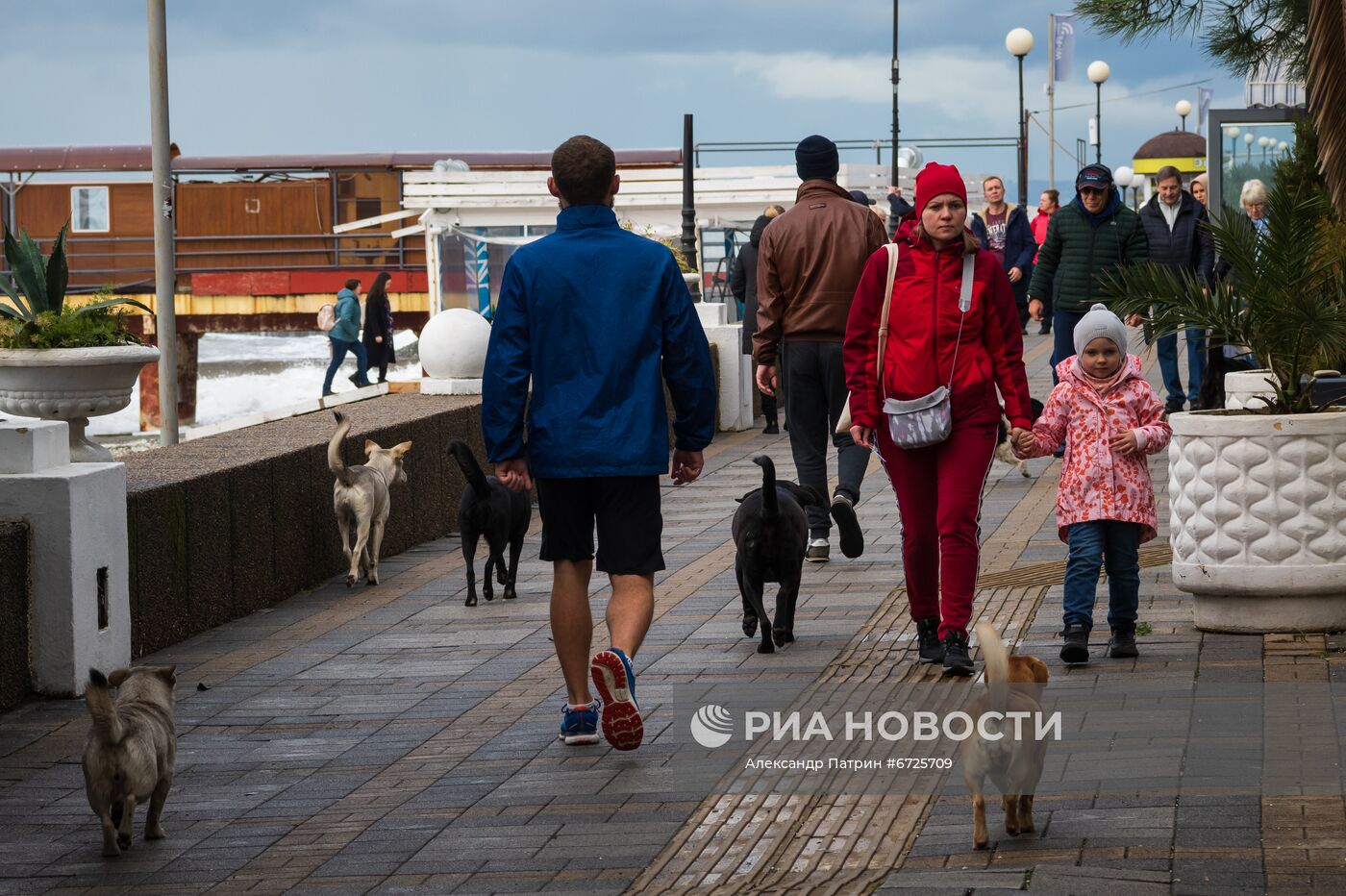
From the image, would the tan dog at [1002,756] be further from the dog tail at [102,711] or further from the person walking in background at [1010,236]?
the person walking in background at [1010,236]

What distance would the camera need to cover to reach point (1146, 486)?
23.6 ft

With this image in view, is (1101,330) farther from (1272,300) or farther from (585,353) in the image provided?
(585,353)

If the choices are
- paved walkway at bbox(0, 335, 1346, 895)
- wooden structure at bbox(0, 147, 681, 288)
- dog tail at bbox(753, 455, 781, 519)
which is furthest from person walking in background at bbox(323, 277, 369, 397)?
dog tail at bbox(753, 455, 781, 519)

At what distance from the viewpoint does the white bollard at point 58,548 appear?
7.18 meters

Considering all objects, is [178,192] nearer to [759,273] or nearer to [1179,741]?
[759,273]

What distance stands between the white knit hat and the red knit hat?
0.69 meters

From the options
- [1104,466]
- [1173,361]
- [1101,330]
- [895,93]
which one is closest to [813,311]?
[1101,330]

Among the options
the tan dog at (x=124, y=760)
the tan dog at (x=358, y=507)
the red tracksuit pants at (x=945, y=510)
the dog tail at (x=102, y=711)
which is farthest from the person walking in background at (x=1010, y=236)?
the dog tail at (x=102, y=711)

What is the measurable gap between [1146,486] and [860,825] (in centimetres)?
257

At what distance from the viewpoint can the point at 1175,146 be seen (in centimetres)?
4841

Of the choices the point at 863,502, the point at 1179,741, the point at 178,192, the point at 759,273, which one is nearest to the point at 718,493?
the point at 863,502

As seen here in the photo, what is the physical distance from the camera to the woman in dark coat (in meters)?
31.8

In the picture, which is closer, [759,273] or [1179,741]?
[1179,741]

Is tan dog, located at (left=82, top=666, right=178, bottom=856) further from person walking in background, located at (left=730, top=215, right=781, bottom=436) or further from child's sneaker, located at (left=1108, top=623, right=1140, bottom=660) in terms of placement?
person walking in background, located at (left=730, top=215, right=781, bottom=436)
